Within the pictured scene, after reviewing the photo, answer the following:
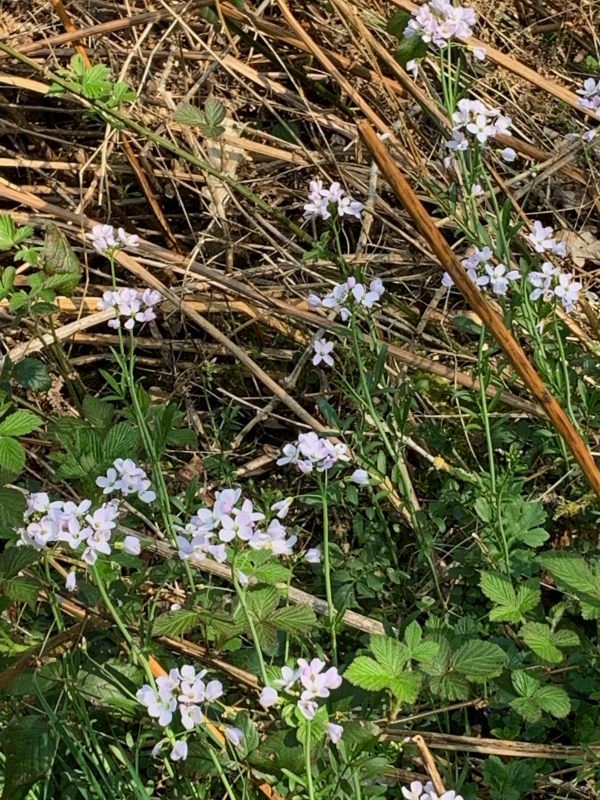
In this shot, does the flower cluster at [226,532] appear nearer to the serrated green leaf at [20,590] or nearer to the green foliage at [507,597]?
the serrated green leaf at [20,590]

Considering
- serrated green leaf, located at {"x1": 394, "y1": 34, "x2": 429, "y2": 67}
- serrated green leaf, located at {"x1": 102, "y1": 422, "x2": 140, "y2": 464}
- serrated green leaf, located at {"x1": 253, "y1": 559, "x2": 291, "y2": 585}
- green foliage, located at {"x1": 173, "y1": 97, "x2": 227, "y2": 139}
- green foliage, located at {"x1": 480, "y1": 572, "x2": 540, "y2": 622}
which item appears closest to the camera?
serrated green leaf, located at {"x1": 253, "y1": 559, "x2": 291, "y2": 585}

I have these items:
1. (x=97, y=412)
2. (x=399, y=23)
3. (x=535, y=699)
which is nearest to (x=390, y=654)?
(x=535, y=699)

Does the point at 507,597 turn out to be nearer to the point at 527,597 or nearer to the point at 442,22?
the point at 527,597

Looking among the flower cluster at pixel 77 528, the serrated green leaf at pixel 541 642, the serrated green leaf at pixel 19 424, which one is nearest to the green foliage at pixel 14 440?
the serrated green leaf at pixel 19 424

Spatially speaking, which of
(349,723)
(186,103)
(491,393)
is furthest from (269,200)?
(349,723)

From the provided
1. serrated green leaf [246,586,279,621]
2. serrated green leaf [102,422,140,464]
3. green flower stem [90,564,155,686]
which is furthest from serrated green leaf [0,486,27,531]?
serrated green leaf [246,586,279,621]

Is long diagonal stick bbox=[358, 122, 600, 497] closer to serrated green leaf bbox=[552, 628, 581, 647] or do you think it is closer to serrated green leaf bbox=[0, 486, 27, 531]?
serrated green leaf bbox=[552, 628, 581, 647]

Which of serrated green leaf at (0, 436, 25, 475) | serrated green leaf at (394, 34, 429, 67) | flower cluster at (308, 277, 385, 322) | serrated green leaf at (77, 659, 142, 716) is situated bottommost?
serrated green leaf at (77, 659, 142, 716)
